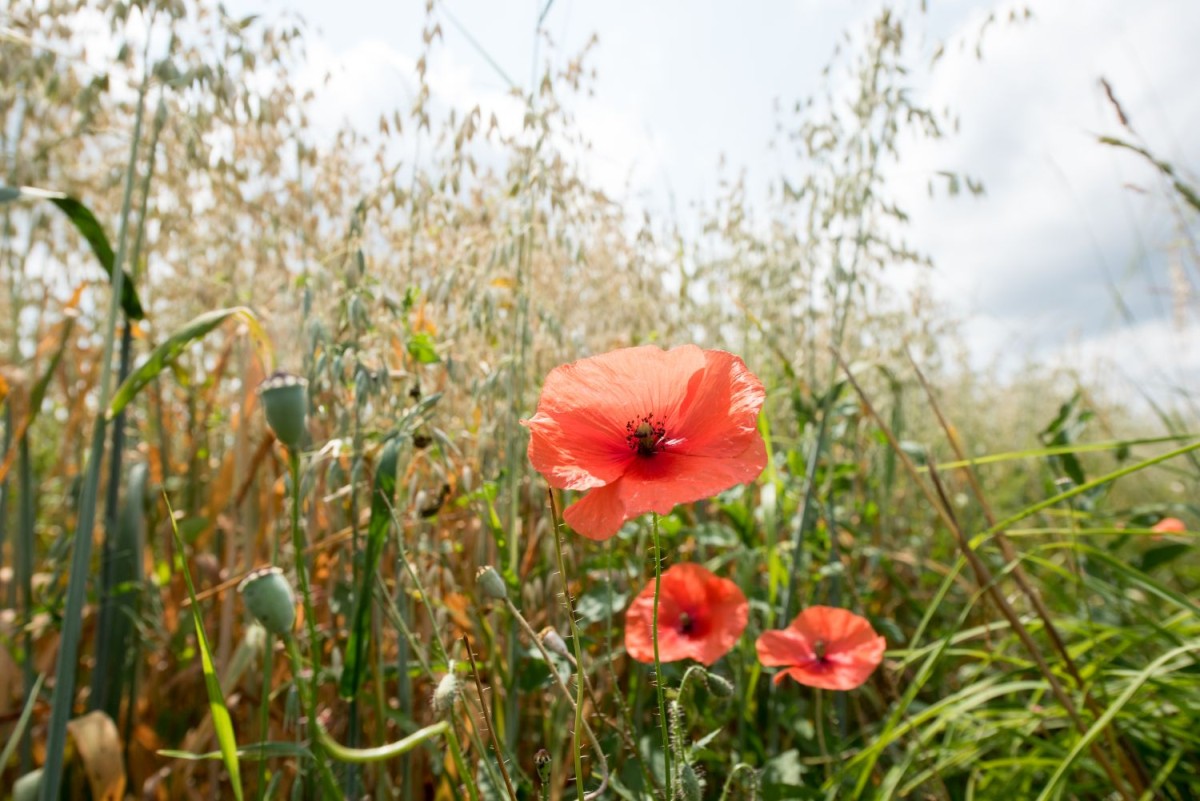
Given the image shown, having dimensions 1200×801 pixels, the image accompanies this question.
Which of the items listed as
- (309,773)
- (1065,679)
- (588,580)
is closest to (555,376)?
(309,773)

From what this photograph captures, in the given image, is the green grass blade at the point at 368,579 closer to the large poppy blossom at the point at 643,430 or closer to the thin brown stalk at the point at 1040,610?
the large poppy blossom at the point at 643,430

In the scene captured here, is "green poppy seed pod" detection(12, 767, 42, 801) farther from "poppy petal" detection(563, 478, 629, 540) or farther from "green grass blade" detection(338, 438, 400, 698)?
"poppy petal" detection(563, 478, 629, 540)

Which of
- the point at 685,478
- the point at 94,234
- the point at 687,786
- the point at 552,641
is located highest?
the point at 94,234

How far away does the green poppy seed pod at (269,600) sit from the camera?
566mm

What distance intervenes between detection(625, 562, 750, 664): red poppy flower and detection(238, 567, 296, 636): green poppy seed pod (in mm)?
445

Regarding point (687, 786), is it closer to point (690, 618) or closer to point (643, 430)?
point (643, 430)

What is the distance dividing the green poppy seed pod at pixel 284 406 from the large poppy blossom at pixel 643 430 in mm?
190

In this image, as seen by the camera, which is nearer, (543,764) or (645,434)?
(543,764)

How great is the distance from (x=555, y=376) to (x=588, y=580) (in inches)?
39.3

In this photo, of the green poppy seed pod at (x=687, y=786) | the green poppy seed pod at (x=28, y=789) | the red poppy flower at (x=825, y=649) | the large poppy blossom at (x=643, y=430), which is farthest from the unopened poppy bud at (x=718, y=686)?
the green poppy seed pod at (x=28, y=789)

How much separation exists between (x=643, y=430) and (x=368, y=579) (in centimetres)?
36

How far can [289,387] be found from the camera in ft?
2.06

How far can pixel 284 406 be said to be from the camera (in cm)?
62

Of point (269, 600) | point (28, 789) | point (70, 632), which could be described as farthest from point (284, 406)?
point (28, 789)
